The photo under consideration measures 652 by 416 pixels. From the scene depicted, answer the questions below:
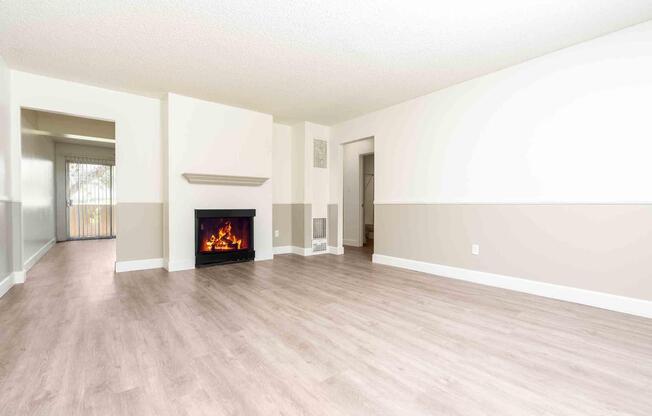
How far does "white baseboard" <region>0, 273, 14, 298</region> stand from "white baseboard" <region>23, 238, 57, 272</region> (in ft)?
1.91

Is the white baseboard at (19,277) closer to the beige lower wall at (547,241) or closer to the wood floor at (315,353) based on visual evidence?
the wood floor at (315,353)

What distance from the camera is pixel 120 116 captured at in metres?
4.13

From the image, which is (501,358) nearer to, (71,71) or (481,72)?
(481,72)

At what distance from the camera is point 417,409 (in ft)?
4.42

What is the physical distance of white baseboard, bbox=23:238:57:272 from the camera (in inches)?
161

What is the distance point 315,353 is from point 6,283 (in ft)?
11.3

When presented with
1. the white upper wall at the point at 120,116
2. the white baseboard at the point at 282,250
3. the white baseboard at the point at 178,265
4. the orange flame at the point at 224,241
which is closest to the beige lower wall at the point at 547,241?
the white baseboard at the point at 282,250

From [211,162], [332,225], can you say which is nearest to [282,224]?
[332,225]

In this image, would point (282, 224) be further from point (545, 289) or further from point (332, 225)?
point (545, 289)

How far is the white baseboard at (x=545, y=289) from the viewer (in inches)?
100

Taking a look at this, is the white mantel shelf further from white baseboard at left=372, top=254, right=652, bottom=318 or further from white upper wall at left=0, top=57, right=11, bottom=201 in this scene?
white baseboard at left=372, top=254, right=652, bottom=318

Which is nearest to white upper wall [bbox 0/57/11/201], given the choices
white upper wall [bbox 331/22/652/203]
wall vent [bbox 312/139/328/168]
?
wall vent [bbox 312/139/328/168]

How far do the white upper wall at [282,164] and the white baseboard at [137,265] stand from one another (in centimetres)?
213

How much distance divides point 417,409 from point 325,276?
8.42ft
